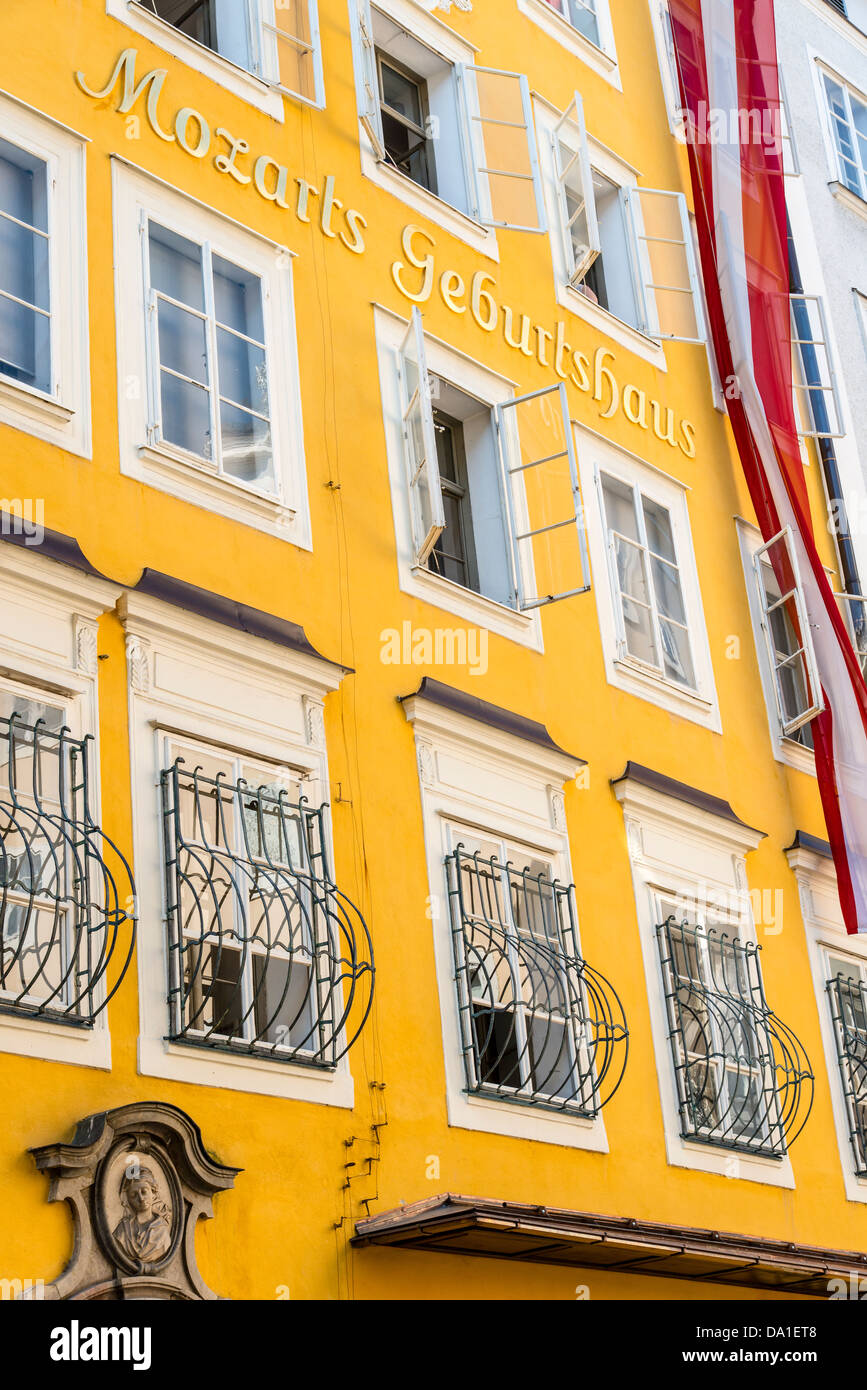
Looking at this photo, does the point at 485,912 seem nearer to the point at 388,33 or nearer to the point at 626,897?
the point at 626,897

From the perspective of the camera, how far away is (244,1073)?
29.8 ft

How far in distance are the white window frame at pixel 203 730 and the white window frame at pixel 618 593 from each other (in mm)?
3396

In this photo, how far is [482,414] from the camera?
43.5ft

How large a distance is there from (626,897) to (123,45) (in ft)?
20.4

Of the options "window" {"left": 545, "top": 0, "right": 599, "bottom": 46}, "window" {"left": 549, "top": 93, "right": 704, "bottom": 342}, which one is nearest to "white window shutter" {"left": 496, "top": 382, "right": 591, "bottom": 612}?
"window" {"left": 549, "top": 93, "right": 704, "bottom": 342}

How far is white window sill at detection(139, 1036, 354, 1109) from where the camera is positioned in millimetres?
8664

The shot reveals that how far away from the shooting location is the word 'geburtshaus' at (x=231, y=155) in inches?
434

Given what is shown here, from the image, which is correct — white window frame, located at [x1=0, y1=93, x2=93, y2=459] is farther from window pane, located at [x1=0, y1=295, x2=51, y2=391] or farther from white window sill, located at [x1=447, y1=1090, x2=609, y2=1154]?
white window sill, located at [x1=447, y1=1090, x2=609, y2=1154]

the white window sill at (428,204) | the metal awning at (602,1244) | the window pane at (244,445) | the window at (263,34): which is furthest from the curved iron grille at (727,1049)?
the window at (263,34)

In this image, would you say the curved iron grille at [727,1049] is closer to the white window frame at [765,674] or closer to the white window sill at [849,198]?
the white window frame at [765,674]

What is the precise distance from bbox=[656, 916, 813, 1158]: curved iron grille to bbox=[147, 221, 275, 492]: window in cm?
438

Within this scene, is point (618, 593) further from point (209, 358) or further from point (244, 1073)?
point (244, 1073)
